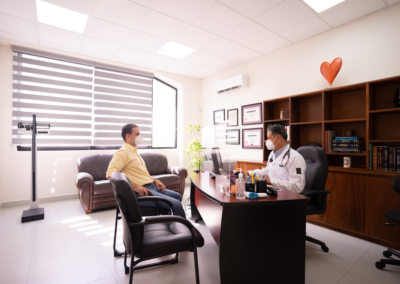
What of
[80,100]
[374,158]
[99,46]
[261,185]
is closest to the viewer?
[261,185]

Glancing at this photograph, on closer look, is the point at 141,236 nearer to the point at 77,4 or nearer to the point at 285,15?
the point at 77,4

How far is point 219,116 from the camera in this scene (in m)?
5.12

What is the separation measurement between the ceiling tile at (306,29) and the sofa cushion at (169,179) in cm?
321

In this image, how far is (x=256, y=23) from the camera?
3.05 m

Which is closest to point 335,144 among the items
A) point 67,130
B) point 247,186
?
point 247,186

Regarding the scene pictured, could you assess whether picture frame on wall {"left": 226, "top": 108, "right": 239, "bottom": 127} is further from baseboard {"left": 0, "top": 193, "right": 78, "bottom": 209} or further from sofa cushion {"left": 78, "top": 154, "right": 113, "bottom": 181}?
baseboard {"left": 0, "top": 193, "right": 78, "bottom": 209}

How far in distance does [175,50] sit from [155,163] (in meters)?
2.42

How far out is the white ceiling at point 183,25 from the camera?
8.76 ft

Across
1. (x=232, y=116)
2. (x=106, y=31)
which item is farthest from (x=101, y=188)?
(x=232, y=116)

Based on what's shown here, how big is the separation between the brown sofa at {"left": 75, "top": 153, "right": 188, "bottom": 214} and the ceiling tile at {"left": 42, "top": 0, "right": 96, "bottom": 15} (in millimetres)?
2438

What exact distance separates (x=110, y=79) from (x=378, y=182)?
501cm

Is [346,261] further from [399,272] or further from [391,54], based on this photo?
[391,54]

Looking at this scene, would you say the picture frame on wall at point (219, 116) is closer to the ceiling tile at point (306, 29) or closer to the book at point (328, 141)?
the ceiling tile at point (306, 29)

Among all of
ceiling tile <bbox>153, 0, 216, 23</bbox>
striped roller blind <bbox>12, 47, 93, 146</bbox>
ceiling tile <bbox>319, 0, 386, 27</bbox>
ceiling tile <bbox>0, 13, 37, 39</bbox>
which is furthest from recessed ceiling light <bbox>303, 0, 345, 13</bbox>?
striped roller blind <bbox>12, 47, 93, 146</bbox>
